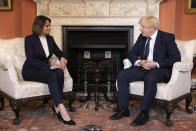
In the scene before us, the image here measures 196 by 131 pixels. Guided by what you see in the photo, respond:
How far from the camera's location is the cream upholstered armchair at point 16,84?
234cm

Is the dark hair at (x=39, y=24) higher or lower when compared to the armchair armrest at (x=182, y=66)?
higher

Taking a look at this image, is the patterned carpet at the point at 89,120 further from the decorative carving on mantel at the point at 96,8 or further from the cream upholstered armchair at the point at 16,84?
the decorative carving on mantel at the point at 96,8

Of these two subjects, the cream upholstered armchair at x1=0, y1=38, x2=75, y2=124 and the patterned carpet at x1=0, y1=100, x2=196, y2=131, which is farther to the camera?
the cream upholstered armchair at x1=0, y1=38, x2=75, y2=124

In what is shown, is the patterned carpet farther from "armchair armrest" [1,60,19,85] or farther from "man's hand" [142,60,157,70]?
"man's hand" [142,60,157,70]

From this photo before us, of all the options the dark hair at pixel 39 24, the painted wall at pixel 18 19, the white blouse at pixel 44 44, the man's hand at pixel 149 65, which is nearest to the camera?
the man's hand at pixel 149 65

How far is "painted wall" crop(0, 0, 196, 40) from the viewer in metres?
3.81

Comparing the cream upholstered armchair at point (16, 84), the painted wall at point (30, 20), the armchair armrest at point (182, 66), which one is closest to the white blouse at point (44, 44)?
the cream upholstered armchair at point (16, 84)

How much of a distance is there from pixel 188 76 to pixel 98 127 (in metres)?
1.21

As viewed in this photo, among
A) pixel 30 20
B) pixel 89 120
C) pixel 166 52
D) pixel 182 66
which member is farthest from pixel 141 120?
pixel 30 20

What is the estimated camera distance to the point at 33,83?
2.43m

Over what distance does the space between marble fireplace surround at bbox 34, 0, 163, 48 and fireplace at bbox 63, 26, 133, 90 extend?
0.39 ft

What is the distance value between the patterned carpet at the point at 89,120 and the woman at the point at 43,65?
14 centimetres

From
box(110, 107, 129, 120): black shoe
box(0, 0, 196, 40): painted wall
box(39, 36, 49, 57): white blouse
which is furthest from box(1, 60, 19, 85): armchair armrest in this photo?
box(0, 0, 196, 40): painted wall

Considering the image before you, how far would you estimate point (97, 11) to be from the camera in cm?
381
